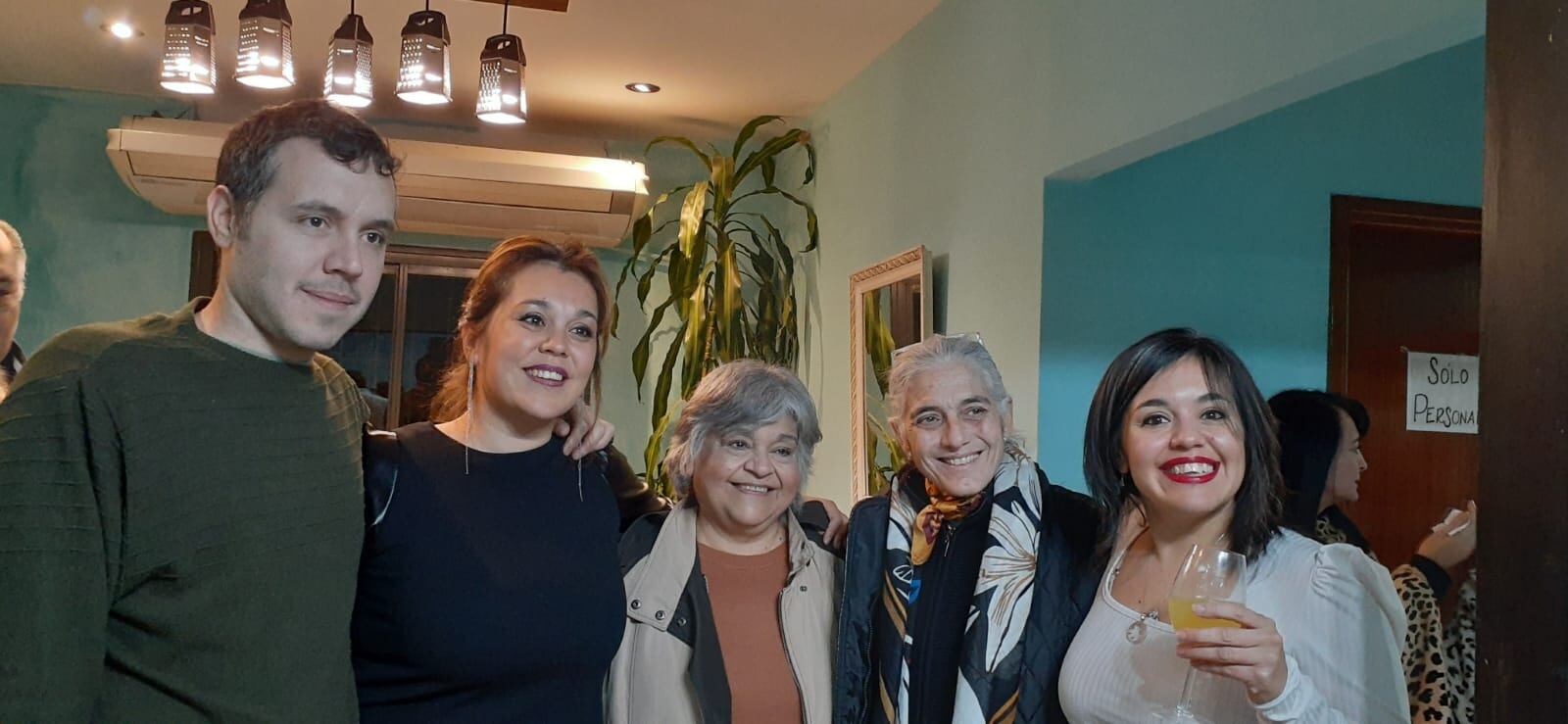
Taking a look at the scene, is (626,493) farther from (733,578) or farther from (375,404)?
(375,404)

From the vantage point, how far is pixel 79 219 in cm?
496

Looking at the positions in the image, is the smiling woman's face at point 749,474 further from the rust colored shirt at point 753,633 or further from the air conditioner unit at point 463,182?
the air conditioner unit at point 463,182

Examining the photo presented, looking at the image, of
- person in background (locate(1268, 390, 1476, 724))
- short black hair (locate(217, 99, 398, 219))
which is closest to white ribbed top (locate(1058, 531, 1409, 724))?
person in background (locate(1268, 390, 1476, 724))

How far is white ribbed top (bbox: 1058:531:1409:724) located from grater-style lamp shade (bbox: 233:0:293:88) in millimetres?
2456

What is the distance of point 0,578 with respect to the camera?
1.10 meters

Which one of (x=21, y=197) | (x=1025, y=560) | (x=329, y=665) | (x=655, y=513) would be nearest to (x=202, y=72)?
(x=655, y=513)

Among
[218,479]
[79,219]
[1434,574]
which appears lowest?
[1434,574]

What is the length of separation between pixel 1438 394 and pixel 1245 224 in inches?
39.1

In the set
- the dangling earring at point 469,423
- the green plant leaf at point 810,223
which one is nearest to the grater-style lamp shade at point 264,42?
the dangling earring at point 469,423

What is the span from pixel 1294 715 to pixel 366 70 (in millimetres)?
2701

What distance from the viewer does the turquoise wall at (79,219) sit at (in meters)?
4.89

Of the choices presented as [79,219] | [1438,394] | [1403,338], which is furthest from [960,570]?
[79,219]

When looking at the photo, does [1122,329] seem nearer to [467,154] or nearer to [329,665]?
[329,665]

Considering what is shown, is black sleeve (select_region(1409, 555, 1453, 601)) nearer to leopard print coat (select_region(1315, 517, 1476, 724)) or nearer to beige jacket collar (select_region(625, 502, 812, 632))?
leopard print coat (select_region(1315, 517, 1476, 724))
